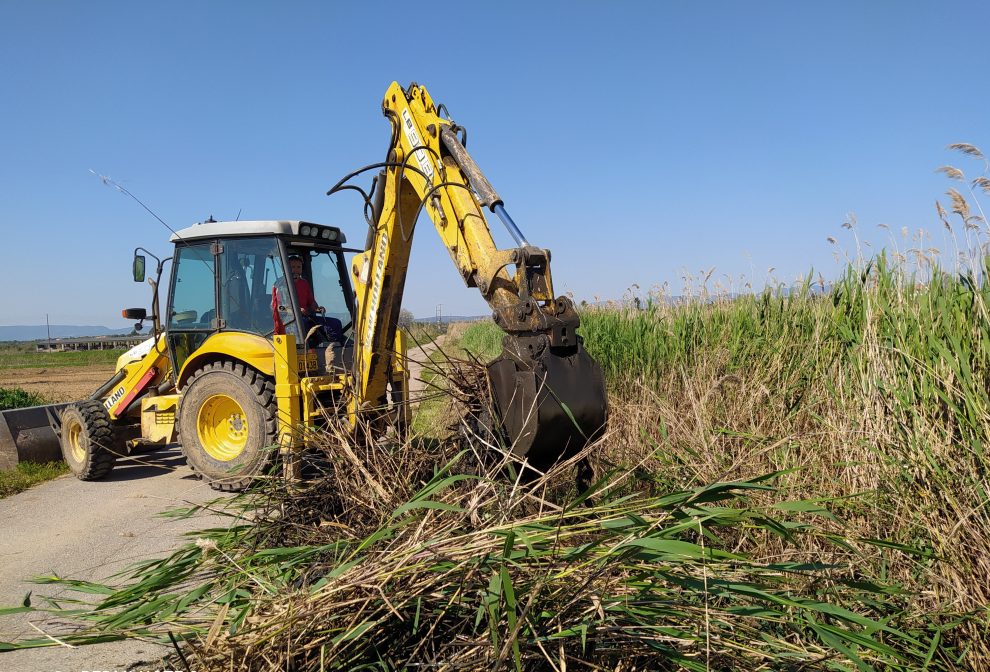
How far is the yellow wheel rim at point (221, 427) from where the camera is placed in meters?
6.39

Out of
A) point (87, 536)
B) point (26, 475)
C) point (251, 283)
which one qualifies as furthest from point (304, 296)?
point (26, 475)

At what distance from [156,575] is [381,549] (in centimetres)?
118

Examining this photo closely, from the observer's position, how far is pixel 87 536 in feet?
16.8

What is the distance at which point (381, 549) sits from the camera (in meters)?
2.42

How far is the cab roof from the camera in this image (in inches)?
261

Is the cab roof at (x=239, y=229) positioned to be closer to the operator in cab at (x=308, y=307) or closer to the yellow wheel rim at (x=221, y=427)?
the operator in cab at (x=308, y=307)

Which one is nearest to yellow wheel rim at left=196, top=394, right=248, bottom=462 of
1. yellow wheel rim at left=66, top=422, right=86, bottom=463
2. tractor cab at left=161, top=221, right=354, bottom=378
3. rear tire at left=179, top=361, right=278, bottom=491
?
rear tire at left=179, top=361, right=278, bottom=491

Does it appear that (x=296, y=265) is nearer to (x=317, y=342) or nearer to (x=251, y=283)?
(x=251, y=283)

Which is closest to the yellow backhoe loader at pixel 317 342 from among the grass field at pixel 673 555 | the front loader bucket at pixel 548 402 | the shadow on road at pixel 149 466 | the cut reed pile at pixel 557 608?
the front loader bucket at pixel 548 402

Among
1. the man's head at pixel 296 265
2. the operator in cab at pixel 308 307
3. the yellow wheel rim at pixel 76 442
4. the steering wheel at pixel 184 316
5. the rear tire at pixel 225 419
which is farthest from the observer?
the yellow wheel rim at pixel 76 442

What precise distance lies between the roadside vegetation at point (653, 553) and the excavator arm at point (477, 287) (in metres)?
0.24

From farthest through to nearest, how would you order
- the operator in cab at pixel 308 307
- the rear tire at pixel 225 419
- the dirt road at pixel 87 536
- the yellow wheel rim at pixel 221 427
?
the operator in cab at pixel 308 307
the yellow wheel rim at pixel 221 427
the rear tire at pixel 225 419
the dirt road at pixel 87 536

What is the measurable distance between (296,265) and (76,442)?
354 centimetres

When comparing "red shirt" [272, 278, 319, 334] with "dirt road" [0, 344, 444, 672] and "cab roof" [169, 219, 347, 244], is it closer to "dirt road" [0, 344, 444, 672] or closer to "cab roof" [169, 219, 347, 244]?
"cab roof" [169, 219, 347, 244]
